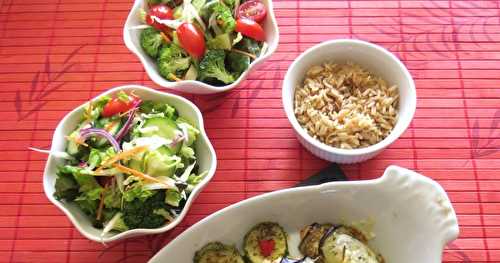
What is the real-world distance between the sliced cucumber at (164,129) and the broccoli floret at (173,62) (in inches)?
7.2

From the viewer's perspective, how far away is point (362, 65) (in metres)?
1.80

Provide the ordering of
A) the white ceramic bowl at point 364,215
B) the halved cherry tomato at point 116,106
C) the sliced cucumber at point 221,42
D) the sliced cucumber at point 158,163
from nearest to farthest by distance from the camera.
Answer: the white ceramic bowl at point 364,215, the sliced cucumber at point 158,163, the halved cherry tomato at point 116,106, the sliced cucumber at point 221,42

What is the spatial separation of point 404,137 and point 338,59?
338mm

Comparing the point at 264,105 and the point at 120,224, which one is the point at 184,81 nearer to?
the point at 264,105

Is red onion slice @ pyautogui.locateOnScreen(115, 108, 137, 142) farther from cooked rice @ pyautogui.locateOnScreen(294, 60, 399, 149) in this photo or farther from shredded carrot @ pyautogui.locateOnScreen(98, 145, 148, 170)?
cooked rice @ pyautogui.locateOnScreen(294, 60, 399, 149)

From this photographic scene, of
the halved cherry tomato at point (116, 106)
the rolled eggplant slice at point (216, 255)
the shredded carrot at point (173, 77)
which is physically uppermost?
the shredded carrot at point (173, 77)

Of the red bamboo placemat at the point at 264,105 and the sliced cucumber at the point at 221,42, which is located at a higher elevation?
the sliced cucumber at the point at 221,42

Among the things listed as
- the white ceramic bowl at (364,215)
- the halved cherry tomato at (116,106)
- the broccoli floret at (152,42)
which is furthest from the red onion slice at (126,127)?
the white ceramic bowl at (364,215)

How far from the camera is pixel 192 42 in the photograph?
1.73 metres

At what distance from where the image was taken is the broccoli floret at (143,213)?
60.6 inches

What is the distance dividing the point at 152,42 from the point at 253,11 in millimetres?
346

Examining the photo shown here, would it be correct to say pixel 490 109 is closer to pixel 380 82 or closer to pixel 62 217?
pixel 380 82

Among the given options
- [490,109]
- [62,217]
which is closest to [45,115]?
[62,217]

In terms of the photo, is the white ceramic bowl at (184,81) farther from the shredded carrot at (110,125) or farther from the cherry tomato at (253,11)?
the shredded carrot at (110,125)
